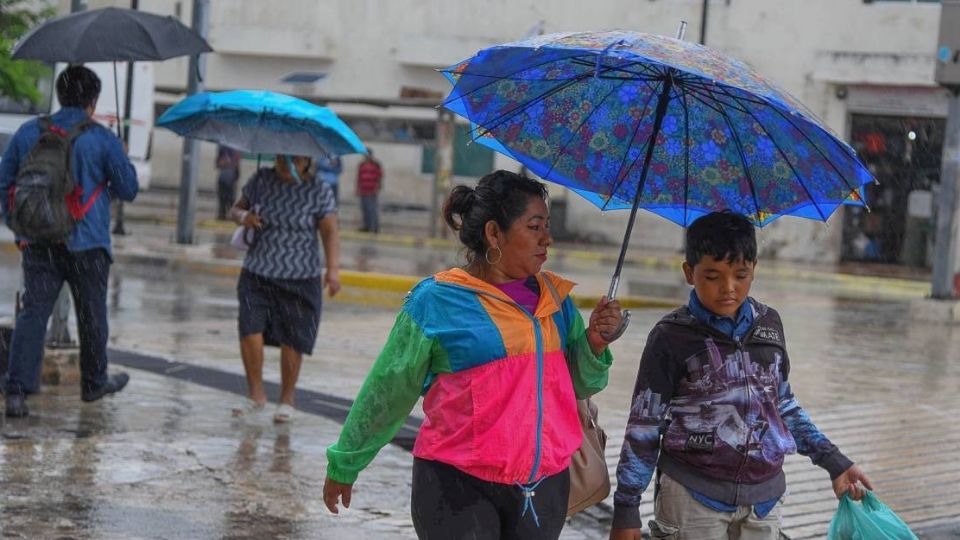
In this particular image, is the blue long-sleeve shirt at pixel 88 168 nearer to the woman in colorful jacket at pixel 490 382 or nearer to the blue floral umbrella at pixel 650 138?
the blue floral umbrella at pixel 650 138

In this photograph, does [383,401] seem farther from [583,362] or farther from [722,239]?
[722,239]

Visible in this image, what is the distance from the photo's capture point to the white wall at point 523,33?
108 feet

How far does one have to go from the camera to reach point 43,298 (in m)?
8.49

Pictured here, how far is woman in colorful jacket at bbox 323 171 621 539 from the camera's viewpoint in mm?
4148

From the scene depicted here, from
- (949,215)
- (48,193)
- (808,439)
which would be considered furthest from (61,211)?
(949,215)

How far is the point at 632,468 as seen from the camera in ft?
14.2

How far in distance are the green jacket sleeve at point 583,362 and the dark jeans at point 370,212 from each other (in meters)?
27.3

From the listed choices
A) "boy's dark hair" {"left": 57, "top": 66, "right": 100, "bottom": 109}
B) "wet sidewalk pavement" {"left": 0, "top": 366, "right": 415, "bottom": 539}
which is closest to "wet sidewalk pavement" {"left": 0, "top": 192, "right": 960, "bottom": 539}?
"wet sidewalk pavement" {"left": 0, "top": 366, "right": 415, "bottom": 539}

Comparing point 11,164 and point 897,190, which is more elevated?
point 897,190

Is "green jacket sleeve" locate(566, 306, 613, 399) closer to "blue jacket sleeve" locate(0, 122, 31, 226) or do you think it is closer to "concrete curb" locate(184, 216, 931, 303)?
"blue jacket sleeve" locate(0, 122, 31, 226)

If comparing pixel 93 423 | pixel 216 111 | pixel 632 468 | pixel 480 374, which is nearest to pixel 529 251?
pixel 480 374

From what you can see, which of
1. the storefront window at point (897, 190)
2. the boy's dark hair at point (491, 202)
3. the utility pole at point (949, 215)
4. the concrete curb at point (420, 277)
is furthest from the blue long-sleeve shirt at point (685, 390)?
the storefront window at point (897, 190)

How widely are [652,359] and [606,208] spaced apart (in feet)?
1.99

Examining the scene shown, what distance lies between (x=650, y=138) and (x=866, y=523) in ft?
3.87
